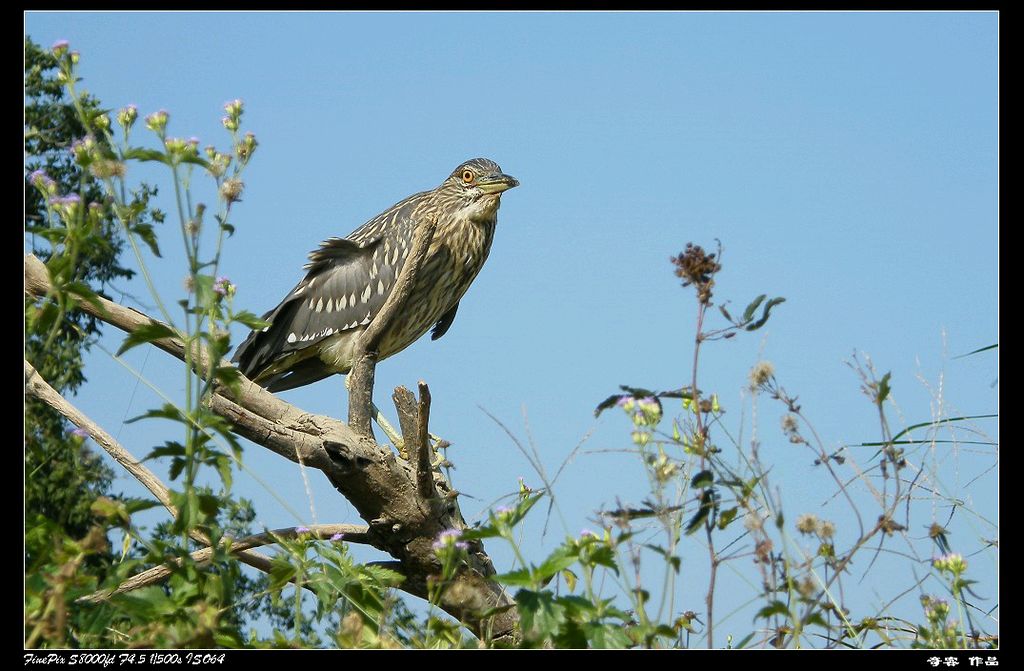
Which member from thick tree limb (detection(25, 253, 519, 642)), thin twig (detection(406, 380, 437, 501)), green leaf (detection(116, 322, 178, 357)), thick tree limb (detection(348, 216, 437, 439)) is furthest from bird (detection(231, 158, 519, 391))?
green leaf (detection(116, 322, 178, 357))

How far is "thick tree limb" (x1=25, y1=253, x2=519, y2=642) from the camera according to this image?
4547mm

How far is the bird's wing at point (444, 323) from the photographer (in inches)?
295

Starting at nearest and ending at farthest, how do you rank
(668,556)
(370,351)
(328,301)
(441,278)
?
(668,556), (370,351), (441,278), (328,301)

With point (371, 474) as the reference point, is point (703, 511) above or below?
below

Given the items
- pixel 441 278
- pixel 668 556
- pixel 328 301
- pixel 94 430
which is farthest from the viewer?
pixel 328 301

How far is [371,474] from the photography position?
15.0 ft

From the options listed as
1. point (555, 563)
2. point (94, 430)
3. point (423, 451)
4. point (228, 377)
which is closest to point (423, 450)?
point (423, 451)

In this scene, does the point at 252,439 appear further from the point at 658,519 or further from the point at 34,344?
the point at 34,344

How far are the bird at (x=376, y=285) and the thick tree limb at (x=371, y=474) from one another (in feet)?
6.20

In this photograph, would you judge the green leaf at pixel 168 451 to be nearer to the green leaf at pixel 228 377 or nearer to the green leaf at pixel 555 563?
the green leaf at pixel 228 377

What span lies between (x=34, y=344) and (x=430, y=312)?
5.49 metres

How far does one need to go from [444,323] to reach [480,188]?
1017 millimetres

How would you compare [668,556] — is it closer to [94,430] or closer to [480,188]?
[94,430]

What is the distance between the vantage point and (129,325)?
15.1 feet
